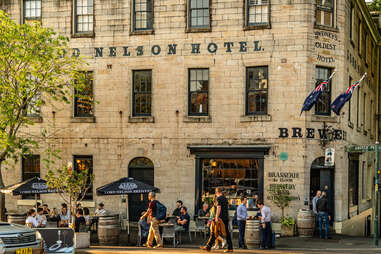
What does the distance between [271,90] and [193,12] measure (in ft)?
16.3

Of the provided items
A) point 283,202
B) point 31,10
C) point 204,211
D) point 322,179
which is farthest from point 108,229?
point 31,10

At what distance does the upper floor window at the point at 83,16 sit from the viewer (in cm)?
2636

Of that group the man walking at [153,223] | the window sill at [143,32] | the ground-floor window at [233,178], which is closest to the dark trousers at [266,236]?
the man walking at [153,223]

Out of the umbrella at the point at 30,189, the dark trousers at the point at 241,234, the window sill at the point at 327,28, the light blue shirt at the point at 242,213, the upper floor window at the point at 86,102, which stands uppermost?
the window sill at the point at 327,28

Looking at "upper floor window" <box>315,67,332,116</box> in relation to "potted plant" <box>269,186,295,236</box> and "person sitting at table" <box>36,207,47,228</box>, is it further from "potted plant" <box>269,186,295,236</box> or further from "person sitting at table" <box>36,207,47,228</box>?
"person sitting at table" <box>36,207,47,228</box>

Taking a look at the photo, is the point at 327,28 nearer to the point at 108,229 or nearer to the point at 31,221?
the point at 108,229

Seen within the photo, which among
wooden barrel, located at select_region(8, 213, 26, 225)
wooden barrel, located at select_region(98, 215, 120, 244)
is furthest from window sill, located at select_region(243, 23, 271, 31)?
wooden barrel, located at select_region(8, 213, 26, 225)

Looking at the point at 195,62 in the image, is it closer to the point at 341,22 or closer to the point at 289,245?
the point at 341,22

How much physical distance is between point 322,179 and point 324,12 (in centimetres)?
716

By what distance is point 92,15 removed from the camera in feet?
86.2

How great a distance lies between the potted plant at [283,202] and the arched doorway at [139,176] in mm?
5563

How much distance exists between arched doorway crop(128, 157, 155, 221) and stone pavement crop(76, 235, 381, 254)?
210 inches

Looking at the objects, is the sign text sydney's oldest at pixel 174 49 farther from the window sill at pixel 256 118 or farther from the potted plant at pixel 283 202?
the potted plant at pixel 283 202

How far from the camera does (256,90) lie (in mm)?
24219
